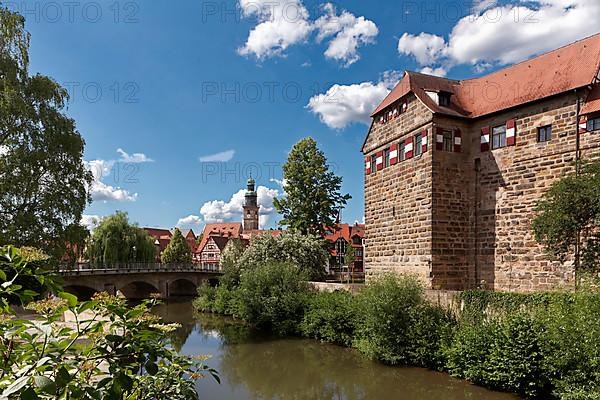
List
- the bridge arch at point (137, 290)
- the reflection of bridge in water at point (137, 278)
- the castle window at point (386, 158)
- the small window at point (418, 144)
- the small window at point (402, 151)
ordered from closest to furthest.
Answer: the small window at point (418, 144) → the small window at point (402, 151) → the castle window at point (386, 158) → the reflection of bridge in water at point (137, 278) → the bridge arch at point (137, 290)

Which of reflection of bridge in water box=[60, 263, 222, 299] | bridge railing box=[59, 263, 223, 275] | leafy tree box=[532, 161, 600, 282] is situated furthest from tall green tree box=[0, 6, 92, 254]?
leafy tree box=[532, 161, 600, 282]

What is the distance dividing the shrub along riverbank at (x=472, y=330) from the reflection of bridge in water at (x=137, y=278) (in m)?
9.64

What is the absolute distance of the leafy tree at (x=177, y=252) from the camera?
4884 cm

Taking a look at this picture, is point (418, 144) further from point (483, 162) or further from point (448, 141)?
point (483, 162)

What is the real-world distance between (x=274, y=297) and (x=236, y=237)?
3543cm

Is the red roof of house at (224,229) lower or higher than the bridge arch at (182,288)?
higher

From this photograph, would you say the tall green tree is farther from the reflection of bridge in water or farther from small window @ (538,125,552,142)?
small window @ (538,125,552,142)

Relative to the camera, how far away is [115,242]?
32156 mm

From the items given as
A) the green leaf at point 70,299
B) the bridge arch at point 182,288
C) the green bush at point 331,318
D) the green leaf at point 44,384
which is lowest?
the bridge arch at point 182,288

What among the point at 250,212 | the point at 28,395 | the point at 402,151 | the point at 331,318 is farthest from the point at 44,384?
the point at 250,212

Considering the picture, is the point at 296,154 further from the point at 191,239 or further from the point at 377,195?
the point at 191,239

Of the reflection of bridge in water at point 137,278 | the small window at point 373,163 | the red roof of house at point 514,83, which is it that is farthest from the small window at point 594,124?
the reflection of bridge in water at point 137,278

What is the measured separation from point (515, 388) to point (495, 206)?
19.3 feet

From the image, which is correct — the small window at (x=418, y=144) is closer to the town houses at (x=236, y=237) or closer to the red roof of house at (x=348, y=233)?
the town houses at (x=236, y=237)
